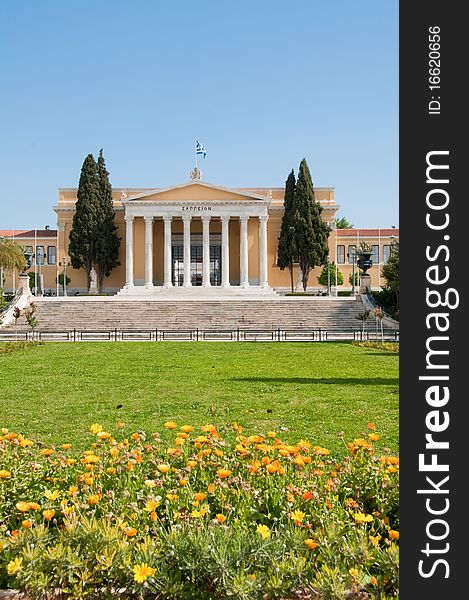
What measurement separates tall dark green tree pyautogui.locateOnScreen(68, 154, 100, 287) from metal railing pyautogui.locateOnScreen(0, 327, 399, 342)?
21.4m

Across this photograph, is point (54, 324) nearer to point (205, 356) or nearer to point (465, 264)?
point (205, 356)

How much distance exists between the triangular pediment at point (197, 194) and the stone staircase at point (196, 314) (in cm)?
1445

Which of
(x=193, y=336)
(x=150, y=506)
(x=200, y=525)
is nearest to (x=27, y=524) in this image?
(x=150, y=506)

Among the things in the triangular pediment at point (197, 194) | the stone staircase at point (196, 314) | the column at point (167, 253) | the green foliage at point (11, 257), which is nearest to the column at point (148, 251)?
the column at point (167, 253)

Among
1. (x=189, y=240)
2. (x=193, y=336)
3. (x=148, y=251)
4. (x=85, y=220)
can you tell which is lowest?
(x=193, y=336)

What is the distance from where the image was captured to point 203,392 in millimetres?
12812

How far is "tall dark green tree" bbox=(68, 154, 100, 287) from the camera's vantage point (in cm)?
5475

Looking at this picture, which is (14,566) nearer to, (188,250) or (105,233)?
(188,250)

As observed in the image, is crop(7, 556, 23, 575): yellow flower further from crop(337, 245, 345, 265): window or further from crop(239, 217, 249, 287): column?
crop(337, 245, 345, 265): window

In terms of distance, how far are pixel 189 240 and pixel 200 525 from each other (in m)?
53.4

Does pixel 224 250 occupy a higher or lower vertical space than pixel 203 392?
higher

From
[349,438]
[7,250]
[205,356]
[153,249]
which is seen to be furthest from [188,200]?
[349,438]

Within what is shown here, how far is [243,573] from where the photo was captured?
3.19 metres

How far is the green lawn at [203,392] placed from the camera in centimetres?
941
